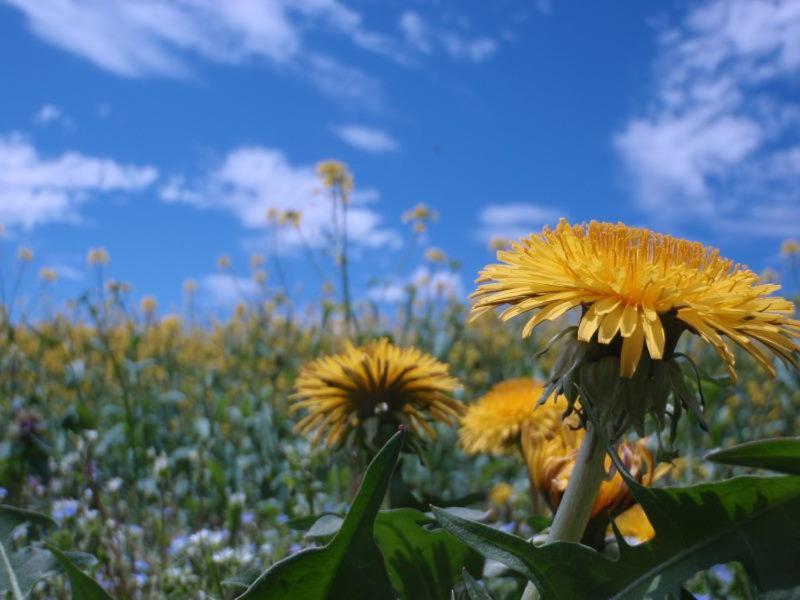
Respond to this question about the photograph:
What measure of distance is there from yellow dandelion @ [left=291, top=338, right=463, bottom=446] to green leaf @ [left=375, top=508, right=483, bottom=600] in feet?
2.20

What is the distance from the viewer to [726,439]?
5.08 metres

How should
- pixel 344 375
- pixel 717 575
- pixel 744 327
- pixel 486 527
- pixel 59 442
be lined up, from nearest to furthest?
pixel 486 527
pixel 744 327
pixel 344 375
pixel 717 575
pixel 59 442

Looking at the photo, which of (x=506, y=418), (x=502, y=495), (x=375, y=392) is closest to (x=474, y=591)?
(x=375, y=392)

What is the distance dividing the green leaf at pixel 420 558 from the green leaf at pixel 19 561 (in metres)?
0.72

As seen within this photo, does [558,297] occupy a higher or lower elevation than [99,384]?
lower

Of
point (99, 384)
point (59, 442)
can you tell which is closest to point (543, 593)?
point (59, 442)

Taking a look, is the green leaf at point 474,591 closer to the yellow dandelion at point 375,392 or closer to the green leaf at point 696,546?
the green leaf at point 696,546

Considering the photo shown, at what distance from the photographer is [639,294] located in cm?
130

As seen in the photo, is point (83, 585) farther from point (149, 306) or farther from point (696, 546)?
point (149, 306)

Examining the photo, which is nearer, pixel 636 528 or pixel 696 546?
pixel 696 546

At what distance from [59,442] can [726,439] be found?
12.9 feet

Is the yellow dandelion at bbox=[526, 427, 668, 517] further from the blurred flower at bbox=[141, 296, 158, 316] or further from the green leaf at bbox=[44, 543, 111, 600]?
the blurred flower at bbox=[141, 296, 158, 316]

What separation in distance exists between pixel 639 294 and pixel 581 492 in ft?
1.11

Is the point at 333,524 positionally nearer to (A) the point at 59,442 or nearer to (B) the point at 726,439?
(A) the point at 59,442
